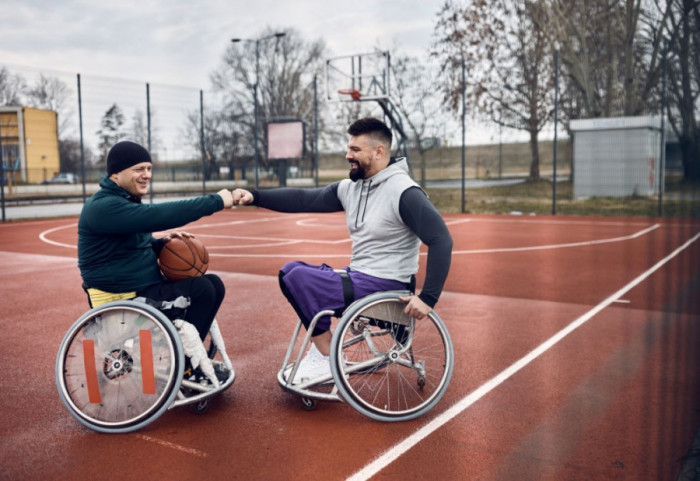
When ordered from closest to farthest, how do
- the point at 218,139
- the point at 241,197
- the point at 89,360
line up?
the point at 89,360 → the point at 241,197 → the point at 218,139

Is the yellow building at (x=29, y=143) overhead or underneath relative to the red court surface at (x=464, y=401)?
overhead

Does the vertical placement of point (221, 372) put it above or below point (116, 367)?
below

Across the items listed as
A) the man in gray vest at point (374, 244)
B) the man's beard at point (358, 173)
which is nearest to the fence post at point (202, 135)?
the man in gray vest at point (374, 244)

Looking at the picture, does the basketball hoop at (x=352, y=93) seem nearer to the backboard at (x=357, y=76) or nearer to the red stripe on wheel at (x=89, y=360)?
the backboard at (x=357, y=76)

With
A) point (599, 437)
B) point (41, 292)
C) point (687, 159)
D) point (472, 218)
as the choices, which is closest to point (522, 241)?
point (472, 218)

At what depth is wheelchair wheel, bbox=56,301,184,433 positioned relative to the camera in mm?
3207

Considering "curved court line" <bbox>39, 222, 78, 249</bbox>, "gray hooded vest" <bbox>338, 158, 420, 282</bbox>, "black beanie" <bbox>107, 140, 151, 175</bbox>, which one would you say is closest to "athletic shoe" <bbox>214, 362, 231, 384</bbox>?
→ "gray hooded vest" <bbox>338, 158, 420, 282</bbox>

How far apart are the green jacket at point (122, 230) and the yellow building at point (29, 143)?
843 inches

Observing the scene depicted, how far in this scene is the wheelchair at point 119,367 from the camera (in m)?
3.20

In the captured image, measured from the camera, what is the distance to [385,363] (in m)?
3.63

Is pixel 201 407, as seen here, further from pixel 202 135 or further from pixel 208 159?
pixel 208 159

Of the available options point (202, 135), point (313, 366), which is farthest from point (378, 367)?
point (202, 135)

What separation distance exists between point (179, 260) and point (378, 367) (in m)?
1.25

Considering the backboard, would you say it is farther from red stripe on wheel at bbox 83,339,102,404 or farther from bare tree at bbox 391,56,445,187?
red stripe on wheel at bbox 83,339,102,404
